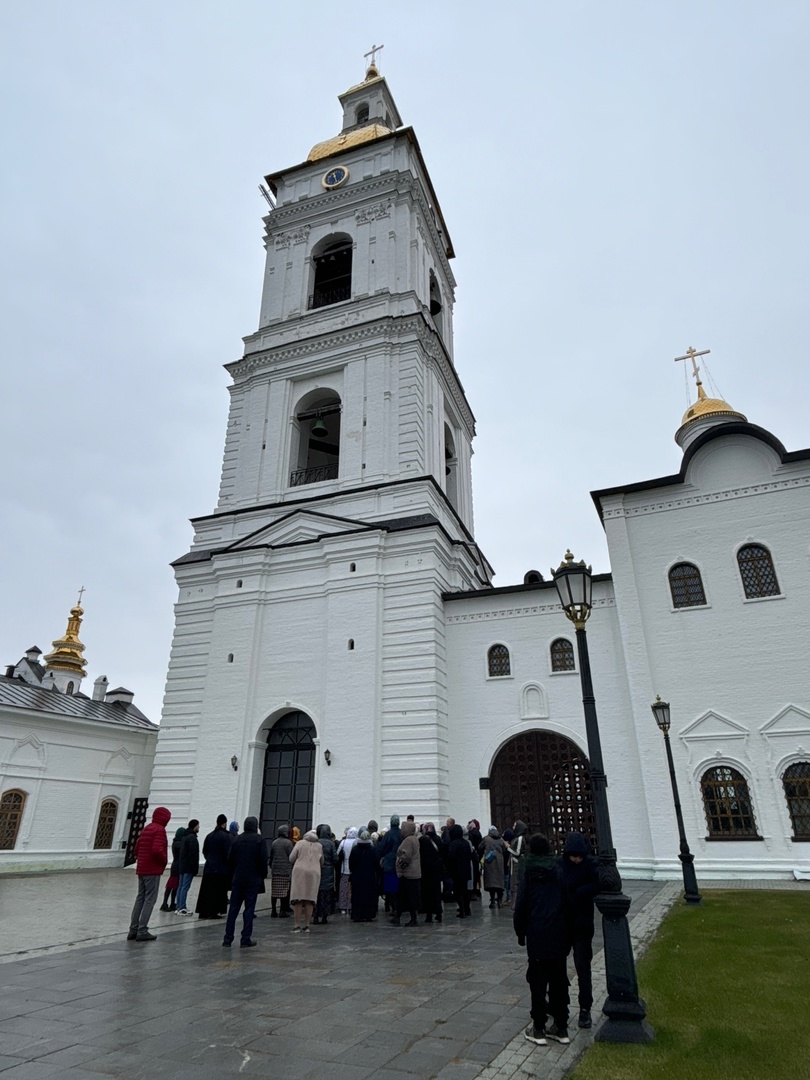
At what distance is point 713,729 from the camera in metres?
15.6

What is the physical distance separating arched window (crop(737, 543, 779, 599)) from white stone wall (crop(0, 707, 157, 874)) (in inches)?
834

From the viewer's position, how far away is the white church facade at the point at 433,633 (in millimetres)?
15656

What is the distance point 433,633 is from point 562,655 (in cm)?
354

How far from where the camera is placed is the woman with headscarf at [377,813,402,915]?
11.4 metres

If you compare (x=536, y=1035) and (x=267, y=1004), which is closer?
(x=536, y=1035)

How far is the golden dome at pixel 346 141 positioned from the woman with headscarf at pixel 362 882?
2857 centimetres

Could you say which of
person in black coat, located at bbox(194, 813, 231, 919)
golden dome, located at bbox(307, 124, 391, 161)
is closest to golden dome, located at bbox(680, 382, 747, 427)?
golden dome, located at bbox(307, 124, 391, 161)

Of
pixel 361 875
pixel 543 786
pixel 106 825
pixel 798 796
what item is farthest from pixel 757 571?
pixel 106 825

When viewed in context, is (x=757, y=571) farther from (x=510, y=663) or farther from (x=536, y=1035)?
(x=536, y=1035)

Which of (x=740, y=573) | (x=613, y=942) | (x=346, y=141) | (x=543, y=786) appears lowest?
(x=613, y=942)

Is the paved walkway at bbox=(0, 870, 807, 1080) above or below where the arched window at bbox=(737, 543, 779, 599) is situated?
below

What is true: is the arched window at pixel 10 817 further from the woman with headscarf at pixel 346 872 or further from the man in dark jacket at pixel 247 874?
the man in dark jacket at pixel 247 874

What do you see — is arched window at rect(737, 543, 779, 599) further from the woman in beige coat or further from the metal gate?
the metal gate

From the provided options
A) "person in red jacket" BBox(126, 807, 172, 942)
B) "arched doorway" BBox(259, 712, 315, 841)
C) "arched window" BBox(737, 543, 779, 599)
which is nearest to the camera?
"person in red jacket" BBox(126, 807, 172, 942)
